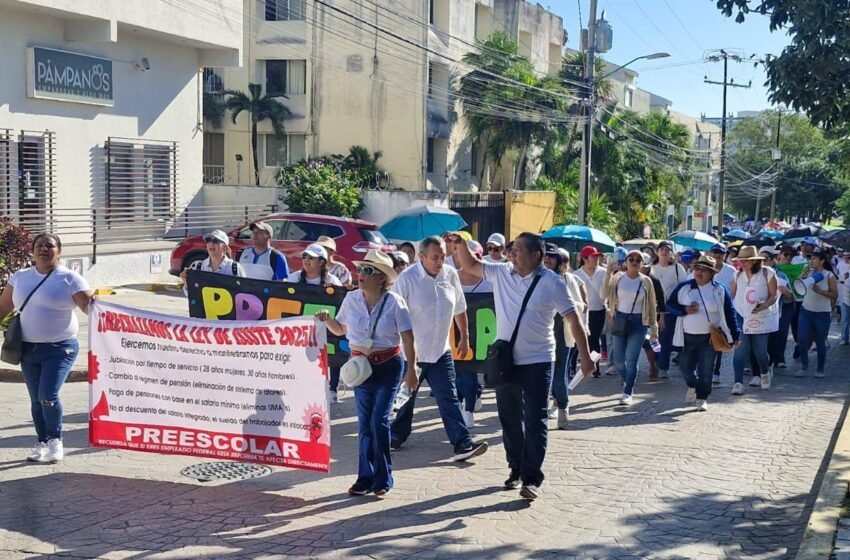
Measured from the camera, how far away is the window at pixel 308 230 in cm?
2091

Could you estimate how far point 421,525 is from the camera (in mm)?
6812

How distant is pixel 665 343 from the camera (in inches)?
541

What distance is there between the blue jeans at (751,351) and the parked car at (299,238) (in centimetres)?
910

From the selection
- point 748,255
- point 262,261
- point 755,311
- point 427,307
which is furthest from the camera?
point 748,255

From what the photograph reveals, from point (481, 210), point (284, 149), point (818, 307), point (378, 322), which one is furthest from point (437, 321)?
point (284, 149)

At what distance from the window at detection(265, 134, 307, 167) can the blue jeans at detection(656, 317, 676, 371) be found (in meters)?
26.1

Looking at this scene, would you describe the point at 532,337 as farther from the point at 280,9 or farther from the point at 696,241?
the point at 280,9

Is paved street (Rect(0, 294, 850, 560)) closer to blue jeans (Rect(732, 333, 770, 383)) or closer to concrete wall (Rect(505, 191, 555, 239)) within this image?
blue jeans (Rect(732, 333, 770, 383))

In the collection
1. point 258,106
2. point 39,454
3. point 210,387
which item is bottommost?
point 39,454

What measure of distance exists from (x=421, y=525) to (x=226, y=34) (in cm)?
2041

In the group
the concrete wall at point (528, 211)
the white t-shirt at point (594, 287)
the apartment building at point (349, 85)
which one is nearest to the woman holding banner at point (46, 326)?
the white t-shirt at point (594, 287)

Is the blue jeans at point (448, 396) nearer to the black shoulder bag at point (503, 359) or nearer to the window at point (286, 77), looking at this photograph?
the black shoulder bag at point (503, 359)

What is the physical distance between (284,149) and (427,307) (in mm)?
31133

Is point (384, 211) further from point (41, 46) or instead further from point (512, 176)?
point (512, 176)
